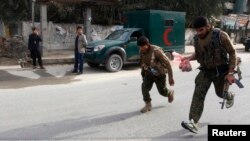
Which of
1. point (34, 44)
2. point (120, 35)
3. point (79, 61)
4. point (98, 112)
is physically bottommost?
point (98, 112)

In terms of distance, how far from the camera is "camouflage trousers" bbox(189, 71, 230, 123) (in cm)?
566

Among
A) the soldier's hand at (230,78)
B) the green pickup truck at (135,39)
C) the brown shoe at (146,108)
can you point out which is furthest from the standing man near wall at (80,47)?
the soldier's hand at (230,78)

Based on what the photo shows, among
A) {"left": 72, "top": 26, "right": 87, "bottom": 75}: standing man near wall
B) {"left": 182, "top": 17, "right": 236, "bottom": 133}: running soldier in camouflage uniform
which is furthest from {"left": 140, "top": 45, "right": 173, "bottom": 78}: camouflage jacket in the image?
{"left": 72, "top": 26, "right": 87, "bottom": 75}: standing man near wall

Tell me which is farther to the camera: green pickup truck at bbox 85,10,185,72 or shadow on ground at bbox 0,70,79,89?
green pickup truck at bbox 85,10,185,72

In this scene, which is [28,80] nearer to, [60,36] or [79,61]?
[79,61]

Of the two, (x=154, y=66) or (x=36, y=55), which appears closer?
(x=154, y=66)

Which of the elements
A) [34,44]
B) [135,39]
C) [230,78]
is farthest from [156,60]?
[34,44]

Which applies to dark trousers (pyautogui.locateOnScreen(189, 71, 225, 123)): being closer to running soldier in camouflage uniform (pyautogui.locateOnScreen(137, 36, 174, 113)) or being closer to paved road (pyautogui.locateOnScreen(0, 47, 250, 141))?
paved road (pyautogui.locateOnScreen(0, 47, 250, 141))

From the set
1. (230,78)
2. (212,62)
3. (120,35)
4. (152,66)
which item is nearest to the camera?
(230,78)

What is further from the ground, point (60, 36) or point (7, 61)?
point (60, 36)

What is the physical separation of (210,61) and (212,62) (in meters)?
0.03

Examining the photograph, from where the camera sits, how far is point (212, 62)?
18.5 ft

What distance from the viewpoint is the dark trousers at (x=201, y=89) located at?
566 centimetres

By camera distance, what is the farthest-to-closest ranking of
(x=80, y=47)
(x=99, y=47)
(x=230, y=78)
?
A: (x=99, y=47)
(x=80, y=47)
(x=230, y=78)
